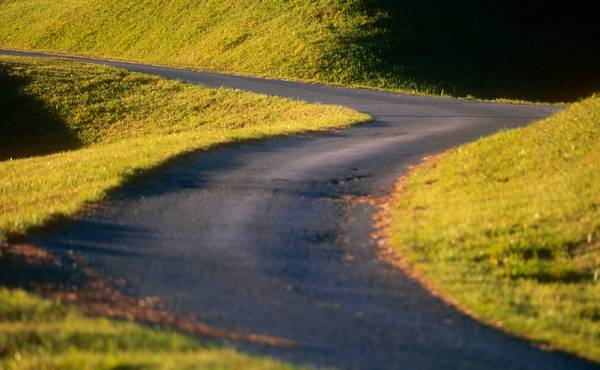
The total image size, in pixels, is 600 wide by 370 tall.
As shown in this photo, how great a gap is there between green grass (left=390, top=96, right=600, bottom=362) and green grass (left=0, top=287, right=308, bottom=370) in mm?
2949

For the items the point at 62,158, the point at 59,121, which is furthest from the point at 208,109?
the point at 62,158

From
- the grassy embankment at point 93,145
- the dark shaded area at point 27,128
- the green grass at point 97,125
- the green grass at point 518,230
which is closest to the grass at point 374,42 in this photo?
the green grass at point 97,125

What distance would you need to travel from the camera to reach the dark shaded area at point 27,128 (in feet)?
81.5

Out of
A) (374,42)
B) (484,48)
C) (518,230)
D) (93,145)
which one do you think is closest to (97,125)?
(93,145)

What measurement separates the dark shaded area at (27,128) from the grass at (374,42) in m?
10.2

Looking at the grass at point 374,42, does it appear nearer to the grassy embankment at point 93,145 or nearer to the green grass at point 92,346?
the grassy embankment at point 93,145

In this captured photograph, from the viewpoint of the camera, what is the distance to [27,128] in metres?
26.5

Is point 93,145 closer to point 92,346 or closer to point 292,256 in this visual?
point 292,256

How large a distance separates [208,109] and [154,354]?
765 inches

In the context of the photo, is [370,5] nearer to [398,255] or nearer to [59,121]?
[59,121]

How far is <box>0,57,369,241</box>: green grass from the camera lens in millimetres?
13992

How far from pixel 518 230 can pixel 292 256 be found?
2.81 meters

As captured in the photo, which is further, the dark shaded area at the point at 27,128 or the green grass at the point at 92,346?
the dark shaded area at the point at 27,128

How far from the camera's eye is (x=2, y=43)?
52.9 meters
